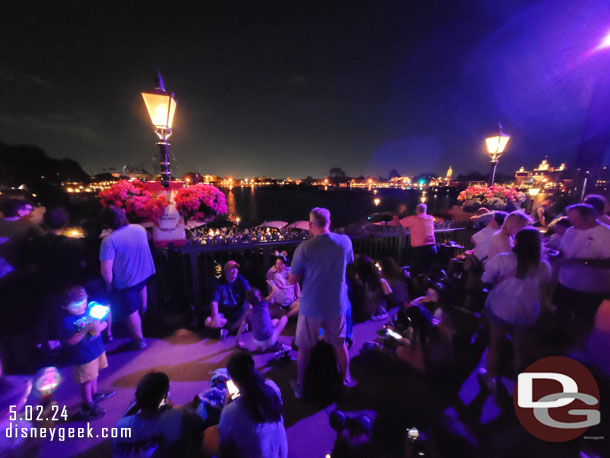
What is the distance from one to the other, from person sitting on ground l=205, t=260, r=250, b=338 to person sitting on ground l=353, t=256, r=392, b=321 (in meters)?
1.97

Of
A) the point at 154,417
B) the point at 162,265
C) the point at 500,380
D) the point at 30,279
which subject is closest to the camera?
the point at 154,417

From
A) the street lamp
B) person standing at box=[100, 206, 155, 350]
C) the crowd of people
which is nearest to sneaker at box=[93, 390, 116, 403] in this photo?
the crowd of people

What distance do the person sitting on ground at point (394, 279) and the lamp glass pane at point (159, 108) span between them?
15.3 ft

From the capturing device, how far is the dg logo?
7.82 feet

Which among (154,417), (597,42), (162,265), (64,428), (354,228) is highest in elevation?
(597,42)

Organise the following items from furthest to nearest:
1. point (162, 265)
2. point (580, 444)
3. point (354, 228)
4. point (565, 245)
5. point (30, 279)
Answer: point (354, 228)
point (162, 265)
point (565, 245)
point (30, 279)
point (580, 444)

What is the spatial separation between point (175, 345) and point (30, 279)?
6.96 ft

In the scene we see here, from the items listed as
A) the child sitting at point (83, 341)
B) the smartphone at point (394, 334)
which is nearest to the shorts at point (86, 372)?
the child sitting at point (83, 341)

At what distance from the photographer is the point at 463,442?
2.34m

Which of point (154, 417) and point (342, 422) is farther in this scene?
point (342, 422)

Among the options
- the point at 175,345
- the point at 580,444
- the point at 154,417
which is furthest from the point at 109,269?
the point at 580,444

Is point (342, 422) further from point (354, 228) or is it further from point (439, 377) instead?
point (354, 228)

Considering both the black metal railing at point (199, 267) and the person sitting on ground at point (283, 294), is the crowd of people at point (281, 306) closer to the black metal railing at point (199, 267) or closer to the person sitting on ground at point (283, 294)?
the person sitting on ground at point (283, 294)

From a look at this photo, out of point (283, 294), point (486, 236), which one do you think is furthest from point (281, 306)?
point (486, 236)
